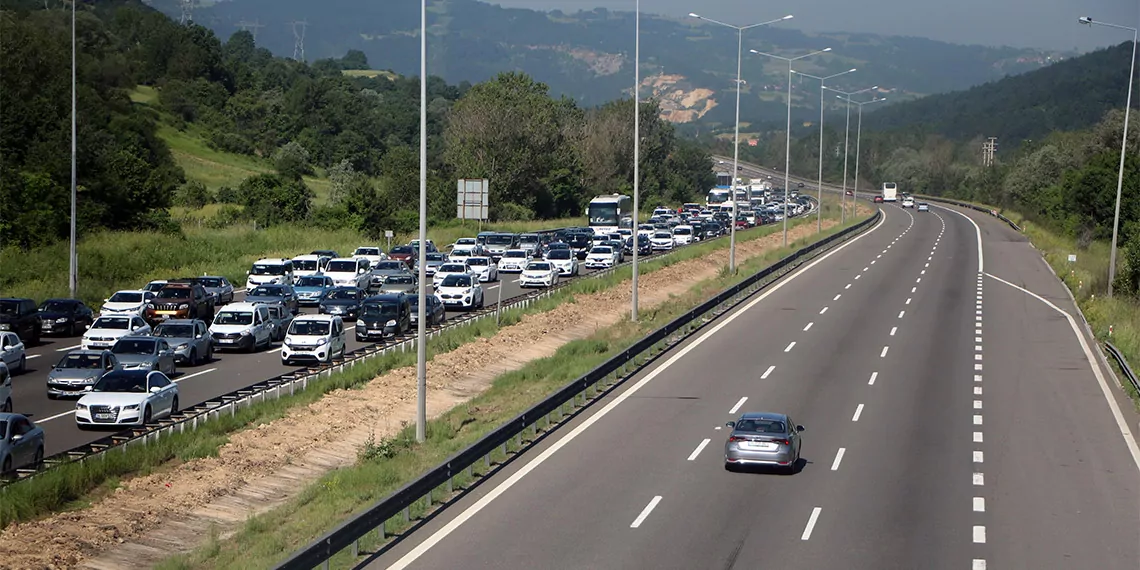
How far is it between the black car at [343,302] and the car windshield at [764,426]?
27453mm

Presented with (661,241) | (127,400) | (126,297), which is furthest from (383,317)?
(661,241)

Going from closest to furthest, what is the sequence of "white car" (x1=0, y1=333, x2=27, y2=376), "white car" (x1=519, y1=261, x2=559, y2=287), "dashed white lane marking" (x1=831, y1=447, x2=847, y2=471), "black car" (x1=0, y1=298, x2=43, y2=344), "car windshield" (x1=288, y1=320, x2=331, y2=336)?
"dashed white lane marking" (x1=831, y1=447, x2=847, y2=471)
"white car" (x1=0, y1=333, x2=27, y2=376)
"car windshield" (x1=288, y1=320, x2=331, y2=336)
"black car" (x1=0, y1=298, x2=43, y2=344)
"white car" (x1=519, y1=261, x2=559, y2=287)

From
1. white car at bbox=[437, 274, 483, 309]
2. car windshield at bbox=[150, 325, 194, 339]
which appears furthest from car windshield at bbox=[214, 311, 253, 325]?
white car at bbox=[437, 274, 483, 309]

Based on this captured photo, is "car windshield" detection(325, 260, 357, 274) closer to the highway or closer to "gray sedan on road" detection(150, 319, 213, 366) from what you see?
"gray sedan on road" detection(150, 319, 213, 366)

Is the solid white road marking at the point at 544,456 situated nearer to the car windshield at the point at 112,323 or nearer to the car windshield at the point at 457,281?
the car windshield at the point at 457,281

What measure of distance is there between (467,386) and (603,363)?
5.64 metres

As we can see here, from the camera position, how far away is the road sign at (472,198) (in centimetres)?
6606

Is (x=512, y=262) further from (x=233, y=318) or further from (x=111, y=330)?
(x=111, y=330)

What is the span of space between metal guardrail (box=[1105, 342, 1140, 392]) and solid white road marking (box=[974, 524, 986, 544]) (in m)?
14.4

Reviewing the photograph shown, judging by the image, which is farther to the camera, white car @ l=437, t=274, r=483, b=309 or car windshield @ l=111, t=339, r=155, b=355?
white car @ l=437, t=274, r=483, b=309

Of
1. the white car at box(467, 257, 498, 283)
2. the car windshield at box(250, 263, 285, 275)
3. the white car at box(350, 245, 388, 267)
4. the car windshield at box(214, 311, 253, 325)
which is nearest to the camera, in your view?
the car windshield at box(214, 311, 253, 325)

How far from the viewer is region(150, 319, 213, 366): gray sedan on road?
125 feet

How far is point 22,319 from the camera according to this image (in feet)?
140

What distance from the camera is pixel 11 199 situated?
64.5 meters
